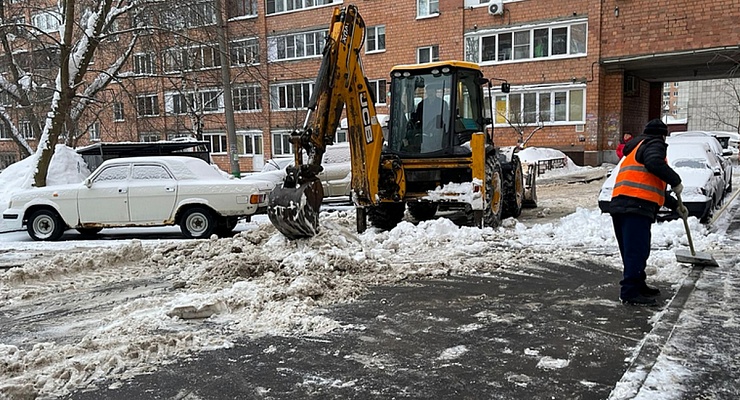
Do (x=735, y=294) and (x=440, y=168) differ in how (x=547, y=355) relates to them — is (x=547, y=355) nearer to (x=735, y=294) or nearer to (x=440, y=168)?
(x=735, y=294)

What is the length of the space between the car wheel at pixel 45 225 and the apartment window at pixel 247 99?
25423 millimetres

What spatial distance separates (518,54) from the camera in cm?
2844

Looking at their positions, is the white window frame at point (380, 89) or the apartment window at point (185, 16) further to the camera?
the white window frame at point (380, 89)

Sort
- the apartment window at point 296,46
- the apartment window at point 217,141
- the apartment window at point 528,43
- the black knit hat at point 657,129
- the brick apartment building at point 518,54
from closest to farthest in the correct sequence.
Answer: the black knit hat at point 657,129, the brick apartment building at point 518,54, the apartment window at point 528,43, the apartment window at point 296,46, the apartment window at point 217,141

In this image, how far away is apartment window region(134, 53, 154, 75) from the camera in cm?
1913

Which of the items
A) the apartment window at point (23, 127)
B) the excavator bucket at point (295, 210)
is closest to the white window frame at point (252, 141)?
the apartment window at point (23, 127)

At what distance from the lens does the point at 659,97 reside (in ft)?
111

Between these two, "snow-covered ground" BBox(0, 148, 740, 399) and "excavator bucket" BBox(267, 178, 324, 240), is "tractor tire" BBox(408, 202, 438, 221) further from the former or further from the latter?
"excavator bucket" BBox(267, 178, 324, 240)

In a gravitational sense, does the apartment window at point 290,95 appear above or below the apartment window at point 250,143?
above

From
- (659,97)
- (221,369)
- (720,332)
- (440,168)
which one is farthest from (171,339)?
(659,97)

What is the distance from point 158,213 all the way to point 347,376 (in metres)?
7.93

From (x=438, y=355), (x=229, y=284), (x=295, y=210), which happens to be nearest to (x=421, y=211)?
(x=295, y=210)

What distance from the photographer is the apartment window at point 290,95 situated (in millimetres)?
35438

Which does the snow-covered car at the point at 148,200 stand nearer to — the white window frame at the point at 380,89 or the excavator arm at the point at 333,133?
the excavator arm at the point at 333,133
